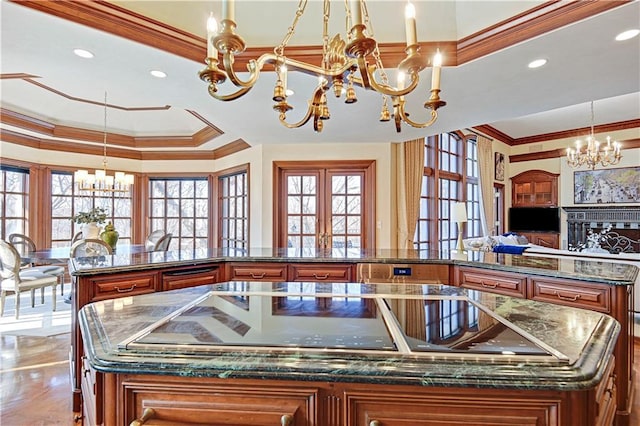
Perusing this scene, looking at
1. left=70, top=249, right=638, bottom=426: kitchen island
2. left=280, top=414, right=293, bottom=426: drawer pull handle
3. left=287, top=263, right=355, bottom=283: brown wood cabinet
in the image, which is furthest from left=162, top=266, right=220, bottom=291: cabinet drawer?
left=280, top=414, right=293, bottom=426: drawer pull handle

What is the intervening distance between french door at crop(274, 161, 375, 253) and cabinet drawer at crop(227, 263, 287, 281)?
Answer: 7.84 feet

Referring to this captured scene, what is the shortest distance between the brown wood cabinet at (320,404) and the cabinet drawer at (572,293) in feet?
4.93

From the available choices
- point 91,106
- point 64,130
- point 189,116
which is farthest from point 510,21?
point 64,130

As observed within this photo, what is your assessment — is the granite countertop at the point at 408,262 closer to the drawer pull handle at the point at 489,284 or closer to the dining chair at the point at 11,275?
the drawer pull handle at the point at 489,284

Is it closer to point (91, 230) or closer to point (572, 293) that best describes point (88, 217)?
point (91, 230)

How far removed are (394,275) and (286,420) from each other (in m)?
2.26

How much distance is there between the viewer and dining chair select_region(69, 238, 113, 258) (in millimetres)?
3602

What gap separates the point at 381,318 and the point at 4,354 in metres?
3.74

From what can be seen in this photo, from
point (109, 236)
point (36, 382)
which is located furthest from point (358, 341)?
point (109, 236)

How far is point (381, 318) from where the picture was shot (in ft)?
4.16

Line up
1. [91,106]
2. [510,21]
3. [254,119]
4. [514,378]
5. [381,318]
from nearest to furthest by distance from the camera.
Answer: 1. [514,378]
2. [381,318]
3. [510,21]
4. [254,119]
5. [91,106]

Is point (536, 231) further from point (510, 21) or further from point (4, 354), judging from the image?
point (4, 354)

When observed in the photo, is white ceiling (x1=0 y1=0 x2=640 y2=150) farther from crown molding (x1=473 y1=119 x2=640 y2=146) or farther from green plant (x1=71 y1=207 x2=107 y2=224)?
crown molding (x1=473 y1=119 x2=640 y2=146)

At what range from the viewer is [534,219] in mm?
9305
